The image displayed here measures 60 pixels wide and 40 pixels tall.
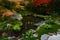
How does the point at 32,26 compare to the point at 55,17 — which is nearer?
the point at 32,26

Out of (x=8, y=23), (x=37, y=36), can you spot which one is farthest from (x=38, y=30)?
(x=8, y=23)

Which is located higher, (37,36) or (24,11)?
(24,11)

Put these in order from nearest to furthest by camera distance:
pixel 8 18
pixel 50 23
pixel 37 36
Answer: pixel 37 36
pixel 50 23
pixel 8 18

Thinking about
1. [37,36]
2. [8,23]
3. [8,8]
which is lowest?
[37,36]

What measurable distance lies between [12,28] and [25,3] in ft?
5.39

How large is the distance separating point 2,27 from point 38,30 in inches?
51.0

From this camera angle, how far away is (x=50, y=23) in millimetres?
7312

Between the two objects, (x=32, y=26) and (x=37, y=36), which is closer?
(x=37, y=36)

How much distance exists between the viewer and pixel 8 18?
799 cm

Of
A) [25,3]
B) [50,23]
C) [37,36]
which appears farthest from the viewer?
[25,3]

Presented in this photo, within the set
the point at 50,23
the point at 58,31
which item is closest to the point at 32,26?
the point at 50,23

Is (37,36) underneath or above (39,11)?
underneath

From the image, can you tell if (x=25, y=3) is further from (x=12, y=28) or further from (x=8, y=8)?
(x=12, y=28)

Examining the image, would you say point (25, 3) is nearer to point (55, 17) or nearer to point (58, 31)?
point (55, 17)
